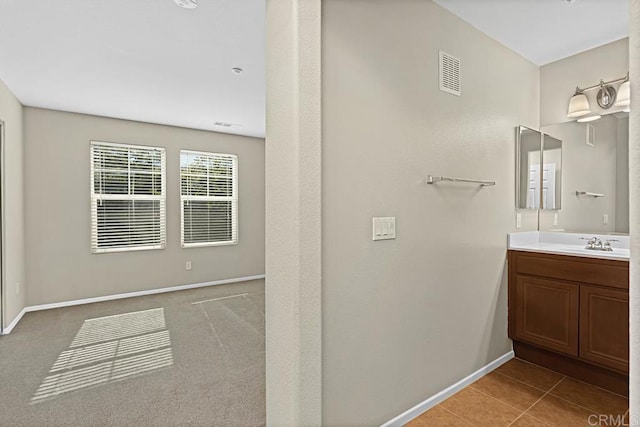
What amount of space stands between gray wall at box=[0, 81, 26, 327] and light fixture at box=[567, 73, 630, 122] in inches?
206

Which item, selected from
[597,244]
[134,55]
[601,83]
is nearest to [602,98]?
[601,83]

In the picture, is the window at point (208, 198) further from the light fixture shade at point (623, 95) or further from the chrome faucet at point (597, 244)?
the light fixture shade at point (623, 95)

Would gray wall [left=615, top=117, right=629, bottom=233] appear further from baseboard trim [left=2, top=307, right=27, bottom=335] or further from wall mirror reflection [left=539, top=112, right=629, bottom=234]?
baseboard trim [left=2, top=307, right=27, bottom=335]

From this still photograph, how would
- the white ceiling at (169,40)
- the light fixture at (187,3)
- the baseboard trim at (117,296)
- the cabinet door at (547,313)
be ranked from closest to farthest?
1. the light fixture at (187,3)
2. the white ceiling at (169,40)
3. the cabinet door at (547,313)
4. the baseboard trim at (117,296)

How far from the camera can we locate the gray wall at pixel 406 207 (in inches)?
65.6

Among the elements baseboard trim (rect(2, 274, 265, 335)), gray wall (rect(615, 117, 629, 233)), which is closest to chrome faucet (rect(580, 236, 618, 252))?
gray wall (rect(615, 117, 629, 233))

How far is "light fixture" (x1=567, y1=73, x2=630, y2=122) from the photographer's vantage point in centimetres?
256

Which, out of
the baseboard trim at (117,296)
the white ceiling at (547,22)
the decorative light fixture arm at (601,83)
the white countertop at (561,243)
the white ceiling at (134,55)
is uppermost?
the white ceiling at (547,22)

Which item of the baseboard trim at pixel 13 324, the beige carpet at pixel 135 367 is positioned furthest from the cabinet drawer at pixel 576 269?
the baseboard trim at pixel 13 324

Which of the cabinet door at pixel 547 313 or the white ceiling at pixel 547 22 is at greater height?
the white ceiling at pixel 547 22

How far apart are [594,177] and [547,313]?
123 cm

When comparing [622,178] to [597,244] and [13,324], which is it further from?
[13,324]

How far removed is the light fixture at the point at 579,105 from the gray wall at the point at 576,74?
0.15 ft

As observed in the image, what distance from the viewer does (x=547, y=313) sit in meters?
2.52
